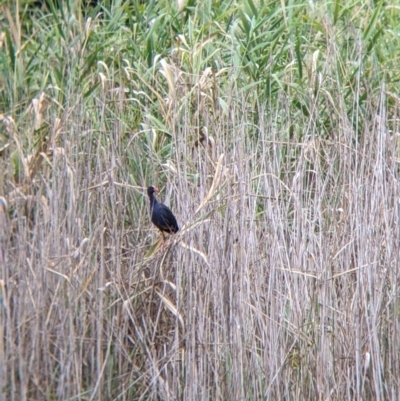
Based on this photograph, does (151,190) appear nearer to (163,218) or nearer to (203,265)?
(163,218)

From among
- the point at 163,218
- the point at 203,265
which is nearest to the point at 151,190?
the point at 163,218

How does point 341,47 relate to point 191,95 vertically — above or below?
above

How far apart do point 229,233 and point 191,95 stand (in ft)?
2.66

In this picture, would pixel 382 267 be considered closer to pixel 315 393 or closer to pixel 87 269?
pixel 315 393

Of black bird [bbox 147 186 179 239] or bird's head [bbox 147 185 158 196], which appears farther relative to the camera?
bird's head [bbox 147 185 158 196]

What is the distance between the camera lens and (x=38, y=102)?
342cm

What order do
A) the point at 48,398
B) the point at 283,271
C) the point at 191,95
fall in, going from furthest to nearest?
the point at 191,95
the point at 283,271
the point at 48,398

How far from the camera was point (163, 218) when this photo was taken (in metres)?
3.33

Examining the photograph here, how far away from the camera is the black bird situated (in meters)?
3.28

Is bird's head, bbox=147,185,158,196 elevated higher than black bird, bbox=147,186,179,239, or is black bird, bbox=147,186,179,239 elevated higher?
bird's head, bbox=147,185,158,196

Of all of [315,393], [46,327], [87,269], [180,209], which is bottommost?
[315,393]

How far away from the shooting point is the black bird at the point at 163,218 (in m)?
3.28

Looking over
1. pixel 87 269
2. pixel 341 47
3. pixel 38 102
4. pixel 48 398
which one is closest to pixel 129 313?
pixel 87 269

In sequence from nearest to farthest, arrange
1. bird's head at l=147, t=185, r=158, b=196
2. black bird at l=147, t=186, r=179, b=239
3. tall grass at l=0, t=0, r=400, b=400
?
tall grass at l=0, t=0, r=400, b=400, black bird at l=147, t=186, r=179, b=239, bird's head at l=147, t=185, r=158, b=196
